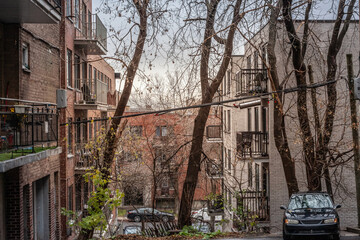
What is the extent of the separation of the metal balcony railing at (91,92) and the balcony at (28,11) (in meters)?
9.63

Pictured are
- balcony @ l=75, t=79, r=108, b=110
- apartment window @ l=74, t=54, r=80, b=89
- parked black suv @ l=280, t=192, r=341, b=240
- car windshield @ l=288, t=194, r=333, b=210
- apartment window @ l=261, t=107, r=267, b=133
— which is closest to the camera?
parked black suv @ l=280, t=192, r=341, b=240

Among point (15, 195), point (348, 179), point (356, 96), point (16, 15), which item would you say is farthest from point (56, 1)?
point (348, 179)

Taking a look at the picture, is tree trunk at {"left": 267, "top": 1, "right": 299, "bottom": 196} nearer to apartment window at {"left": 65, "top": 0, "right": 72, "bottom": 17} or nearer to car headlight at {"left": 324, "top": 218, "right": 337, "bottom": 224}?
car headlight at {"left": 324, "top": 218, "right": 337, "bottom": 224}

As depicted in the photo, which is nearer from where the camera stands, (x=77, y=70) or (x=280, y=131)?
(x=280, y=131)

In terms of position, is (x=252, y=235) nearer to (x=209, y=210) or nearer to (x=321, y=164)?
(x=321, y=164)

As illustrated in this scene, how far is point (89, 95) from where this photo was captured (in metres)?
22.7

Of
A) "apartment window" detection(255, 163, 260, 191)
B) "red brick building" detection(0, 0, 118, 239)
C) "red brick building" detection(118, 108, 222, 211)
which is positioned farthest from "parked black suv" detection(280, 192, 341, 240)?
"apartment window" detection(255, 163, 260, 191)

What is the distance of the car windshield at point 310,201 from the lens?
13336 mm

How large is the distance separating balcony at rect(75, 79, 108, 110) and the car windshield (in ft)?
37.9

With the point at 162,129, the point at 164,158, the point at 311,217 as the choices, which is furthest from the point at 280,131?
the point at 162,129

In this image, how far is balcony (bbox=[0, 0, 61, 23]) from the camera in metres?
10.5

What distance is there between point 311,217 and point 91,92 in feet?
47.9

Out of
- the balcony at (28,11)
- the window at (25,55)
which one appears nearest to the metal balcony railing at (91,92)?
the window at (25,55)

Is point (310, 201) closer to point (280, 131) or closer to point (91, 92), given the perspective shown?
point (280, 131)
